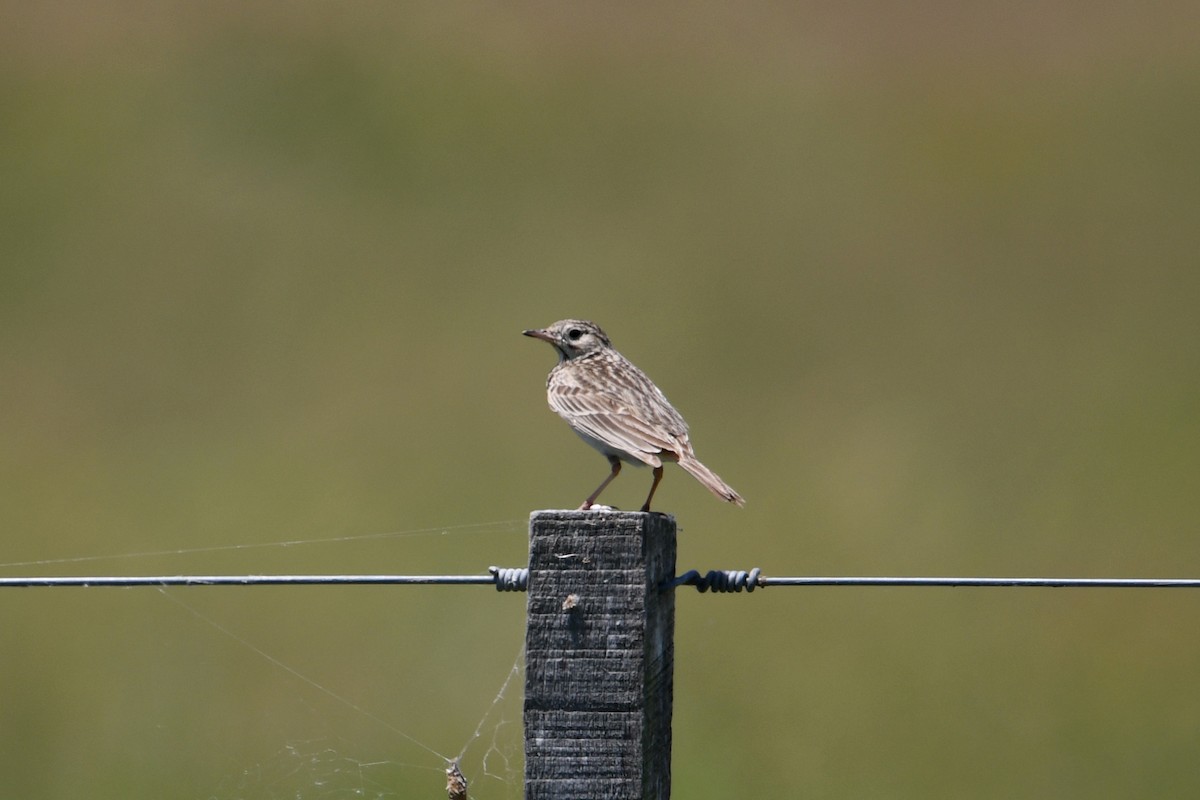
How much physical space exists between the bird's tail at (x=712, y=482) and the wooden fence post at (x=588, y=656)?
2280mm

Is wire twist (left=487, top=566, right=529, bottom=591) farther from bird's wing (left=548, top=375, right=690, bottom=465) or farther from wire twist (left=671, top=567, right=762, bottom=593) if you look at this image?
bird's wing (left=548, top=375, right=690, bottom=465)

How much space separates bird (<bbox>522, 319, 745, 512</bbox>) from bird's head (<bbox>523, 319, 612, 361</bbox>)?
0.15 meters

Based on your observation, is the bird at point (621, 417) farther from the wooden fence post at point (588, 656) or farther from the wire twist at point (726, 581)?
the wooden fence post at point (588, 656)

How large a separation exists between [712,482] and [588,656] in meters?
2.67

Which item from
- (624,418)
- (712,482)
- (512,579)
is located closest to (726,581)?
(512,579)

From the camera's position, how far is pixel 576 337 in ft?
29.0

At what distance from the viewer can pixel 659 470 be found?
726cm

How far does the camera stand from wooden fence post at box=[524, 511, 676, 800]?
14.3 feet

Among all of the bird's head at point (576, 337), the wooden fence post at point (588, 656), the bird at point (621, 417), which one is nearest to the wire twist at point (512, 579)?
the wooden fence post at point (588, 656)

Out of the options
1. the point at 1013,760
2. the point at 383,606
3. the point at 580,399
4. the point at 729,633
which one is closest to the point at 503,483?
the point at 383,606

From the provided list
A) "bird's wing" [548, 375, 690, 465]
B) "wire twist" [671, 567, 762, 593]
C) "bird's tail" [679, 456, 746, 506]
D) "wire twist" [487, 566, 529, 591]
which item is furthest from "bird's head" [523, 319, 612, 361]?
"wire twist" [487, 566, 529, 591]

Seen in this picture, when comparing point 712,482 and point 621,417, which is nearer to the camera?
point 712,482

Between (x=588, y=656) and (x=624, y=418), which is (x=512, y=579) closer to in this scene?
(x=588, y=656)

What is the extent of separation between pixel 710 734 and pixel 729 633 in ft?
5.37
